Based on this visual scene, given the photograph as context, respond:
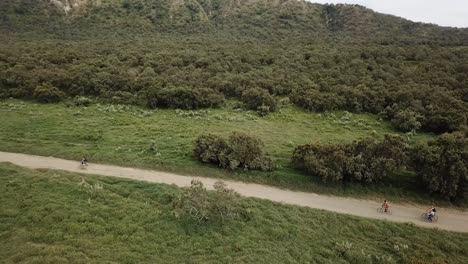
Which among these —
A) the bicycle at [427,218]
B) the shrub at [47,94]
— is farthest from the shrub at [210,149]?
the shrub at [47,94]

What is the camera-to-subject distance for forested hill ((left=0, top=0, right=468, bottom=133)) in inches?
2203

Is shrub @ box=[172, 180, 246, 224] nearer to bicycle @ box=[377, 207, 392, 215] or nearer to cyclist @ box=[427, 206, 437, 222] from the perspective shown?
bicycle @ box=[377, 207, 392, 215]

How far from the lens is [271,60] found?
253 feet

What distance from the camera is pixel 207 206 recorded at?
2831cm

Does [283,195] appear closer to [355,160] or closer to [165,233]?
[355,160]

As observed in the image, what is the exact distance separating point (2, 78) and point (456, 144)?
2296 inches

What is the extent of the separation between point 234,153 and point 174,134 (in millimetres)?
10430

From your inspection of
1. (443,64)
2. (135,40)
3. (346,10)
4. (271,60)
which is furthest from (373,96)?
(346,10)

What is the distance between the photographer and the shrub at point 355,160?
34.3m

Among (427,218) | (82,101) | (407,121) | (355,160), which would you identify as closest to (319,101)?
(407,121)

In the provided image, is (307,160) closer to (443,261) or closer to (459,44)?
(443,261)

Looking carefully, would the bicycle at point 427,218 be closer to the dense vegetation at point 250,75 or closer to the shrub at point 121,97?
the dense vegetation at point 250,75

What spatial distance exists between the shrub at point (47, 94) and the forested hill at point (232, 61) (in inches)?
6.0

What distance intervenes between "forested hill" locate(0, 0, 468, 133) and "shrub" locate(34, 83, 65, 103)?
153mm
